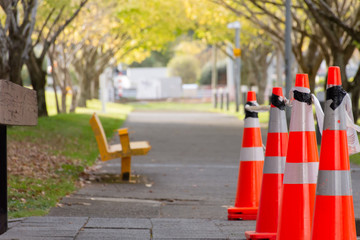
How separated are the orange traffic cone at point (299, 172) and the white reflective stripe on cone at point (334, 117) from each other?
492 mm

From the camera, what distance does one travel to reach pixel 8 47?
1831cm

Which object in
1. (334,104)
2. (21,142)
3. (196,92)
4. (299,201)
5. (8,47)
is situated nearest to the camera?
(334,104)

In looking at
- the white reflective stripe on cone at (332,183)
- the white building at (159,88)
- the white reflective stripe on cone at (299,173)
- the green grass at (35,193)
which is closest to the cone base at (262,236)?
the white reflective stripe on cone at (299,173)

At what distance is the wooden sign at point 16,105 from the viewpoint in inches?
213

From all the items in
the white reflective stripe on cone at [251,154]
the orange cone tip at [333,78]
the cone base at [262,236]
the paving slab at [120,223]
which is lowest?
the paving slab at [120,223]

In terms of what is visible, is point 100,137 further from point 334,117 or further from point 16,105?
point 334,117

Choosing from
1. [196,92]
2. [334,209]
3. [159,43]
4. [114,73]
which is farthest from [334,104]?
[196,92]

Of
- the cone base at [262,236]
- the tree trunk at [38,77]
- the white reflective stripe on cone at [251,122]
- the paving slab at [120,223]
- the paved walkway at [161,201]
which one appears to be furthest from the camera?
the tree trunk at [38,77]

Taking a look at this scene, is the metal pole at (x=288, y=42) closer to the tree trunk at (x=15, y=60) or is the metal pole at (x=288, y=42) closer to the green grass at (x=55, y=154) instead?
the green grass at (x=55, y=154)

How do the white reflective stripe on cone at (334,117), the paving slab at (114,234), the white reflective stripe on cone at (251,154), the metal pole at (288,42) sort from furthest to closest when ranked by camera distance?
the metal pole at (288,42) → the white reflective stripe on cone at (251,154) → the paving slab at (114,234) → the white reflective stripe on cone at (334,117)

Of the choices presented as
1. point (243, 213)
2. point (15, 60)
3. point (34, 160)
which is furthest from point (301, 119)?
point (15, 60)

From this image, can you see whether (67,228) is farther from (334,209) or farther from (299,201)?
(334,209)

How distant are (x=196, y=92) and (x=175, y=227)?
68.9 metres

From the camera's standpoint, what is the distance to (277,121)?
548 cm
